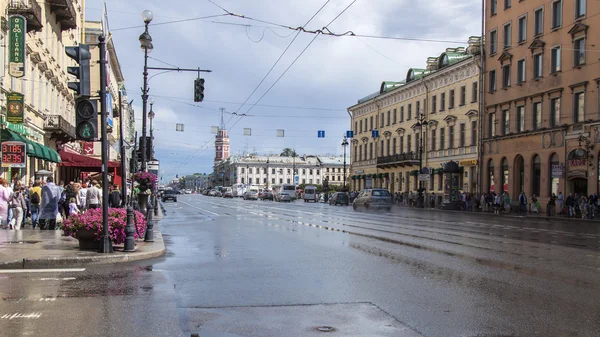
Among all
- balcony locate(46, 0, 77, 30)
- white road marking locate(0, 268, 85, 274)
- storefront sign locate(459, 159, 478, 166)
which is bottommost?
white road marking locate(0, 268, 85, 274)

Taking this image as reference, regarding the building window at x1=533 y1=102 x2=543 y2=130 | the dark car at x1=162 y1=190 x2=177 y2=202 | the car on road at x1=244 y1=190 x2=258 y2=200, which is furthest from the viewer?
the car on road at x1=244 y1=190 x2=258 y2=200

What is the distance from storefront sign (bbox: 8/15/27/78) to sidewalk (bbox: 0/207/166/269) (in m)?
9.39

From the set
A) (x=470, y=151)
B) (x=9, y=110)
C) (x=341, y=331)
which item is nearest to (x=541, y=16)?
(x=470, y=151)

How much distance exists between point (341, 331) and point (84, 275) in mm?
5683

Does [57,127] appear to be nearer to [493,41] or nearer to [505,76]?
[505,76]

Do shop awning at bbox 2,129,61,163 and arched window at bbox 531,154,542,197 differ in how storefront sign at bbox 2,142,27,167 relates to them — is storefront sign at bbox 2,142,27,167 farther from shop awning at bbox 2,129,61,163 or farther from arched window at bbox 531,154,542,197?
arched window at bbox 531,154,542,197

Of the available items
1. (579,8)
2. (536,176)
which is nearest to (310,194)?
(536,176)

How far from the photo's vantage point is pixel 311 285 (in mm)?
9453

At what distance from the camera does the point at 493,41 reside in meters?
48.3

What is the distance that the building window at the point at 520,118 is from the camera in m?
44.2

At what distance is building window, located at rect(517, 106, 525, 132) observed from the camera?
44219 millimetres

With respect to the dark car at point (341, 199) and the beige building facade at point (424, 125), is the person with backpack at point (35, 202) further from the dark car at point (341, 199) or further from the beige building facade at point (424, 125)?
the dark car at point (341, 199)

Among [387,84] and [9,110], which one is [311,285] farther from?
[387,84]

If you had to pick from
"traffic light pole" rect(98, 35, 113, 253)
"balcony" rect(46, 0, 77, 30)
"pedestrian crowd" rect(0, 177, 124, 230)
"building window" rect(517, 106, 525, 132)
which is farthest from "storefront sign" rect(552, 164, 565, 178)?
"traffic light pole" rect(98, 35, 113, 253)
